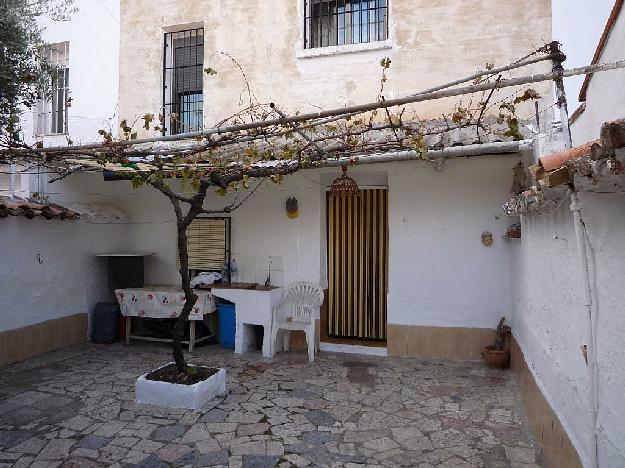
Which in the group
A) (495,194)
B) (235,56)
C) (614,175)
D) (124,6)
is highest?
(124,6)

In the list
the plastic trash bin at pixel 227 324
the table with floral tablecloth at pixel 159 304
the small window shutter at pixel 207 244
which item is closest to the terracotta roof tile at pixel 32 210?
the table with floral tablecloth at pixel 159 304

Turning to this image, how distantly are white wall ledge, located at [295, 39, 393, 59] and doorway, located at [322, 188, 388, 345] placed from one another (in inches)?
96.8

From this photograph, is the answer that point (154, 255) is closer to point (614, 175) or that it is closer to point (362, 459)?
point (362, 459)

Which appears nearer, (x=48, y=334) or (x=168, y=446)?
(x=168, y=446)

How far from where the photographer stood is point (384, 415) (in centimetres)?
551

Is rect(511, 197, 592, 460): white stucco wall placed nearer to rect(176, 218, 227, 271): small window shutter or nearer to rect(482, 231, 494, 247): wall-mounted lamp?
rect(482, 231, 494, 247): wall-mounted lamp

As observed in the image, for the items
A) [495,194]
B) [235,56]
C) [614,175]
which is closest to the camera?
[614,175]

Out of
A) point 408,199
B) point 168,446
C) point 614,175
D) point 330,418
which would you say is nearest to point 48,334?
point 168,446

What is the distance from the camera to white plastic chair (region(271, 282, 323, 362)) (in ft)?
25.3

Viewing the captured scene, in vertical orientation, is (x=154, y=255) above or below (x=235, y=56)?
below

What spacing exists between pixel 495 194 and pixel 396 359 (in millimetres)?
3139

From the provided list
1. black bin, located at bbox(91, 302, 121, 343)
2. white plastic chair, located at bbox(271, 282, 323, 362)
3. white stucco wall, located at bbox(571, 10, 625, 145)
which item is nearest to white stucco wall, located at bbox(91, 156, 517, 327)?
white plastic chair, located at bbox(271, 282, 323, 362)

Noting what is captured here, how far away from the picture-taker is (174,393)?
18.5 ft

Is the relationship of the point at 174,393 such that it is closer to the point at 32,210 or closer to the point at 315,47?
the point at 32,210
